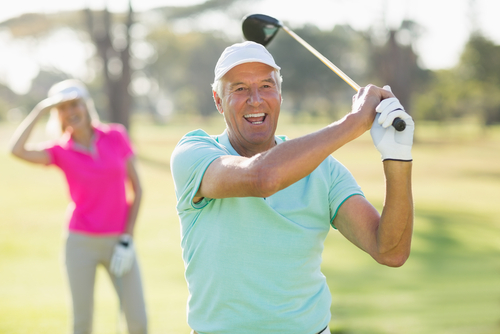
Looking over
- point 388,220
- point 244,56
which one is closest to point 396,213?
point 388,220

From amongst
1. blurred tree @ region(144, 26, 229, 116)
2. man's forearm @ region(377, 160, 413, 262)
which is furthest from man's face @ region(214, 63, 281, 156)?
blurred tree @ region(144, 26, 229, 116)

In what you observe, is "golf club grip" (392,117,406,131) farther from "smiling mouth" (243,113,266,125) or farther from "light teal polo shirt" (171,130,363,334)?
"smiling mouth" (243,113,266,125)

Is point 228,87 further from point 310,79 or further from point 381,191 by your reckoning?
point 310,79

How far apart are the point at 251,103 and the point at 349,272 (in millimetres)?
5655

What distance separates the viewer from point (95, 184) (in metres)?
4.27

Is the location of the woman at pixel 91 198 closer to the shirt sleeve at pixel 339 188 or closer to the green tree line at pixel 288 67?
the shirt sleeve at pixel 339 188

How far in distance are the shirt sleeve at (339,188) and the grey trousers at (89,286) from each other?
2250 millimetres

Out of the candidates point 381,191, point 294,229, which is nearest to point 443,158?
point 381,191

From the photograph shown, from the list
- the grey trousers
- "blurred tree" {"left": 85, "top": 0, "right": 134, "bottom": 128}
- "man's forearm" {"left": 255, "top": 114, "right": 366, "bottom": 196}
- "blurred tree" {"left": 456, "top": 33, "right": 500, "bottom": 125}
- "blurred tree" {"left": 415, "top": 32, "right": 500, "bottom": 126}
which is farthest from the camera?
"blurred tree" {"left": 415, "top": 32, "right": 500, "bottom": 126}

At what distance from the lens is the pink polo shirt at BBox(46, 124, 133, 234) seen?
4219 millimetres

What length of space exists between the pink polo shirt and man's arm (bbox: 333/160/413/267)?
2.42 m

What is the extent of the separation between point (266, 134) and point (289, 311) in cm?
70

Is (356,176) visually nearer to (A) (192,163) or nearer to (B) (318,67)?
(A) (192,163)

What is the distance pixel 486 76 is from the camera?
4325 cm
